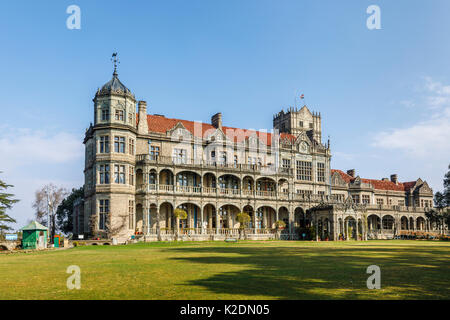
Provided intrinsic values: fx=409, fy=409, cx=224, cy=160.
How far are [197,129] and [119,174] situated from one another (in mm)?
13521

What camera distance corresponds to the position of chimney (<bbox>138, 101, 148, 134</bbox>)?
48713 mm

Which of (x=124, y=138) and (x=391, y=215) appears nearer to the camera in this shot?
(x=124, y=138)

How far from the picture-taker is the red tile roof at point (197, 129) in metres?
51.0

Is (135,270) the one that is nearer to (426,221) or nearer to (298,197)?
(298,197)

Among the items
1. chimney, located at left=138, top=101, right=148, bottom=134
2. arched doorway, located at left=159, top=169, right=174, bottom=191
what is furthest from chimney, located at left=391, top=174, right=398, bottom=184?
chimney, located at left=138, top=101, right=148, bottom=134

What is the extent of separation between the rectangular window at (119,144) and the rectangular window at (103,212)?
5.67 metres

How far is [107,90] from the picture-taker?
4534cm

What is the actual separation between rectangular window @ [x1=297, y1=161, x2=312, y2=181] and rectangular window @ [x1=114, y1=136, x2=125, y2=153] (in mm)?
27791

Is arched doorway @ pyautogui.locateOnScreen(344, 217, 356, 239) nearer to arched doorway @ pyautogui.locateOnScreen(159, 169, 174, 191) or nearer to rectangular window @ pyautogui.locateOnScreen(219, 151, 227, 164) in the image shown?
rectangular window @ pyautogui.locateOnScreen(219, 151, 227, 164)

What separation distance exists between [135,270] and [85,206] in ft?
115

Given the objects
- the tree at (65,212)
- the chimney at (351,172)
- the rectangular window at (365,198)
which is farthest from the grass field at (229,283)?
the chimney at (351,172)
